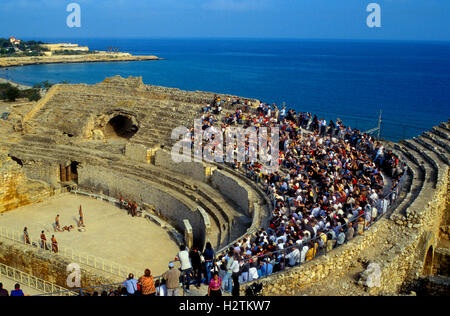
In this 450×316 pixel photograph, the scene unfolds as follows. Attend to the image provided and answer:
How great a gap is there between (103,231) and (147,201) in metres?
3.43

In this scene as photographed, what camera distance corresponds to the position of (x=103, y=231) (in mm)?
21531

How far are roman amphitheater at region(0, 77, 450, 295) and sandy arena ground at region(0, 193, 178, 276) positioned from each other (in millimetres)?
84

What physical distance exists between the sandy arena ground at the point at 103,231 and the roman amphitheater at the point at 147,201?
0.08m

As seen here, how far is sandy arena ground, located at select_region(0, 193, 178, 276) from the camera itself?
1891 centimetres

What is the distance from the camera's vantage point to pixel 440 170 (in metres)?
18.6

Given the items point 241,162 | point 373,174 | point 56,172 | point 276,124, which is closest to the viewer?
point 373,174

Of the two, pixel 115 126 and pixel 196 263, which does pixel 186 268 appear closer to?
pixel 196 263

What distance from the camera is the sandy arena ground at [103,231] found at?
18906mm

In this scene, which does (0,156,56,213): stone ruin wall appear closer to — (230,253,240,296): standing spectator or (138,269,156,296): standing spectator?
(230,253,240,296): standing spectator

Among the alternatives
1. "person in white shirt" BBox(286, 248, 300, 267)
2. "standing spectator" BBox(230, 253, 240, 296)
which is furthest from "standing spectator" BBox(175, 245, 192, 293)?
"person in white shirt" BBox(286, 248, 300, 267)

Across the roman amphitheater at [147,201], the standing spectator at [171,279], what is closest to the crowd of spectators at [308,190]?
the roman amphitheater at [147,201]

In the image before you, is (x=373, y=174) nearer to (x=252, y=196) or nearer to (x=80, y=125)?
(x=252, y=196)

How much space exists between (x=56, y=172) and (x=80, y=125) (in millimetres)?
5075
